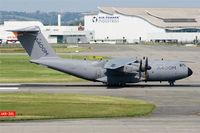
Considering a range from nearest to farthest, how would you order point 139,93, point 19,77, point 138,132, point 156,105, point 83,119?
point 138,132, point 83,119, point 156,105, point 139,93, point 19,77

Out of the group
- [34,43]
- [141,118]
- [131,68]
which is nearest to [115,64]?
[131,68]

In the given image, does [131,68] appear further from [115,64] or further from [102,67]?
[102,67]

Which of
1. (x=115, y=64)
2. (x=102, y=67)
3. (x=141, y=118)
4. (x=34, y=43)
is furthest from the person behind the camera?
(x=34, y=43)

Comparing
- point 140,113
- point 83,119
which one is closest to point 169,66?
point 140,113

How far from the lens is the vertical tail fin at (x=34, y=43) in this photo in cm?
5616

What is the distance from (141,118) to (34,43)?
23778 millimetres

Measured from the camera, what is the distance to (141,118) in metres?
35.2

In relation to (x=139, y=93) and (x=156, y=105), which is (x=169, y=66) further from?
(x=156, y=105)

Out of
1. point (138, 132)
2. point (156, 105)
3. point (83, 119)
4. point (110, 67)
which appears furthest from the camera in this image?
point (110, 67)

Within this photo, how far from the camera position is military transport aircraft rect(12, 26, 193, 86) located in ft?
182

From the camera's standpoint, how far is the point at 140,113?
3772 cm

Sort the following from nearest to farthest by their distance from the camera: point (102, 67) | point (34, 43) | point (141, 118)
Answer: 1. point (141, 118)
2. point (102, 67)
3. point (34, 43)

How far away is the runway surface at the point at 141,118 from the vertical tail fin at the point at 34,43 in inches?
130

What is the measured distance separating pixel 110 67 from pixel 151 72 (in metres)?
4.40
